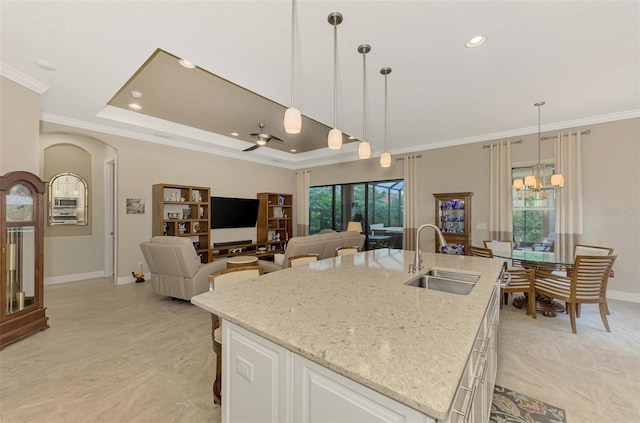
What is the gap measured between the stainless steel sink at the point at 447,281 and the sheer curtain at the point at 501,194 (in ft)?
12.1

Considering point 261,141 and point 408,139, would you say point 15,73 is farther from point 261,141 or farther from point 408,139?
point 408,139

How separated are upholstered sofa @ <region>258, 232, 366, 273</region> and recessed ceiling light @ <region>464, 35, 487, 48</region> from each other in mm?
2951

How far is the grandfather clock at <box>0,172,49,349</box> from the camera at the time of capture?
2666mm

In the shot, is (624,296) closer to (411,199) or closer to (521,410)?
(411,199)

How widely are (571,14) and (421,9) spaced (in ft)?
4.04

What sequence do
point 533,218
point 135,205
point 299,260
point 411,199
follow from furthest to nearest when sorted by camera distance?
point 411,199 < point 135,205 < point 533,218 < point 299,260

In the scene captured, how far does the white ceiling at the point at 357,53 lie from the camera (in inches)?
79.5

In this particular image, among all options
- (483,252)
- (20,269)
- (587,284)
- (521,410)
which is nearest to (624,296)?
(587,284)

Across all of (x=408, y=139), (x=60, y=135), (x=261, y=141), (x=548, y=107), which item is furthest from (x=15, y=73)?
(x=548, y=107)

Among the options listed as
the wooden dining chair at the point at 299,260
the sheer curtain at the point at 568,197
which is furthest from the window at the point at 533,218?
the wooden dining chair at the point at 299,260

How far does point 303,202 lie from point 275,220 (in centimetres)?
106

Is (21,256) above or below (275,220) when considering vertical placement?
below

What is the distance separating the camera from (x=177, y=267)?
11.9 feet

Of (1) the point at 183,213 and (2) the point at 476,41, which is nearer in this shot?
(2) the point at 476,41
